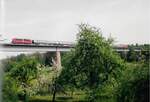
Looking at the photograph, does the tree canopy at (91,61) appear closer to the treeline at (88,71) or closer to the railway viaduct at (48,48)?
the treeline at (88,71)

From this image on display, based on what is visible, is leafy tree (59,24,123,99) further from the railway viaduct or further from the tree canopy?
the railway viaduct

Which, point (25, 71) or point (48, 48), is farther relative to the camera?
point (48, 48)

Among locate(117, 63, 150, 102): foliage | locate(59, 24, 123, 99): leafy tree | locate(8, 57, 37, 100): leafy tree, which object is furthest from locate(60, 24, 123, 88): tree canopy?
locate(117, 63, 150, 102): foliage

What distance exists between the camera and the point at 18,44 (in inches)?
470

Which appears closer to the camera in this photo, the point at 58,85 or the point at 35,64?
the point at 58,85

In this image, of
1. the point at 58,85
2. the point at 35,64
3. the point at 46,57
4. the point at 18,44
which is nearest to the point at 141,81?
the point at 58,85

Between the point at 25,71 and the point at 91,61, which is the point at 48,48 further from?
the point at 91,61

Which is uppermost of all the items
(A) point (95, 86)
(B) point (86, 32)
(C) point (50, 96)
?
(B) point (86, 32)

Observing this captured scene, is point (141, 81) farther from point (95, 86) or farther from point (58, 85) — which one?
point (58, 85)

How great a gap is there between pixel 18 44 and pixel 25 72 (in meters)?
3.01

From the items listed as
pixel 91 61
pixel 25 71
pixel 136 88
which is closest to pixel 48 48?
pixel 25 71

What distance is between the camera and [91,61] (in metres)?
6.96

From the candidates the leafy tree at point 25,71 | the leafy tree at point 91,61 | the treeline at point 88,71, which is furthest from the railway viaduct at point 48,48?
the leafy tree at point 91,61

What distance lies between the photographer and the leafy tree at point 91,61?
A: 6840 mm
